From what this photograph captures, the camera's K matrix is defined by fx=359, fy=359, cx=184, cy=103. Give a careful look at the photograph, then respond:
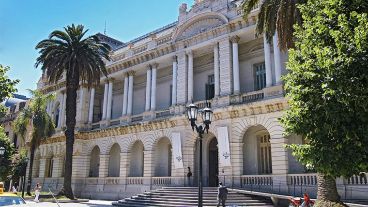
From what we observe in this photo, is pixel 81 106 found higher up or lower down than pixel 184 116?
higher up

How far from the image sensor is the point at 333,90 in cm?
985

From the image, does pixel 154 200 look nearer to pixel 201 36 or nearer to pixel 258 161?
pixel 258 161

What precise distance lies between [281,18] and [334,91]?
8780mm

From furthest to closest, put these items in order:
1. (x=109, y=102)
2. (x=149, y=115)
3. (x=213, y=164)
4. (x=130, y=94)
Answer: (x=109, y=102)
(x=130, y=94)
(x=149, y=115)
(x=213, y=164)

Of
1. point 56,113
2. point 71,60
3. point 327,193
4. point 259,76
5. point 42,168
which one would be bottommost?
point 327,193

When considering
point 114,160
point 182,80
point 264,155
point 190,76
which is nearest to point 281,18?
point 264,155

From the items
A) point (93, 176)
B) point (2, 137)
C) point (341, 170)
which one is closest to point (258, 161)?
point (341, 170)

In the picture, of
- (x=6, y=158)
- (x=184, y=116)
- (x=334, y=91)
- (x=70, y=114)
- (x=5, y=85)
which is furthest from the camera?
(x=6, y=158)

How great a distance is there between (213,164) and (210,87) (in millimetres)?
6388

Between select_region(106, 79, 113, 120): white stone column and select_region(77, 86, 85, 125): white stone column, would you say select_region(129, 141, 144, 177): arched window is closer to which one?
select_region(106, 79, 113, 120): white stone column

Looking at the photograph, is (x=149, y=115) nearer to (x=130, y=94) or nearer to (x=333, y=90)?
(x=130, y=94)

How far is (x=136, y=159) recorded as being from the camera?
33500 mm

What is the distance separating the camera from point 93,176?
36938mm

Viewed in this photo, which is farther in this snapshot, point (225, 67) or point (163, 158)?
point (163, 158)
